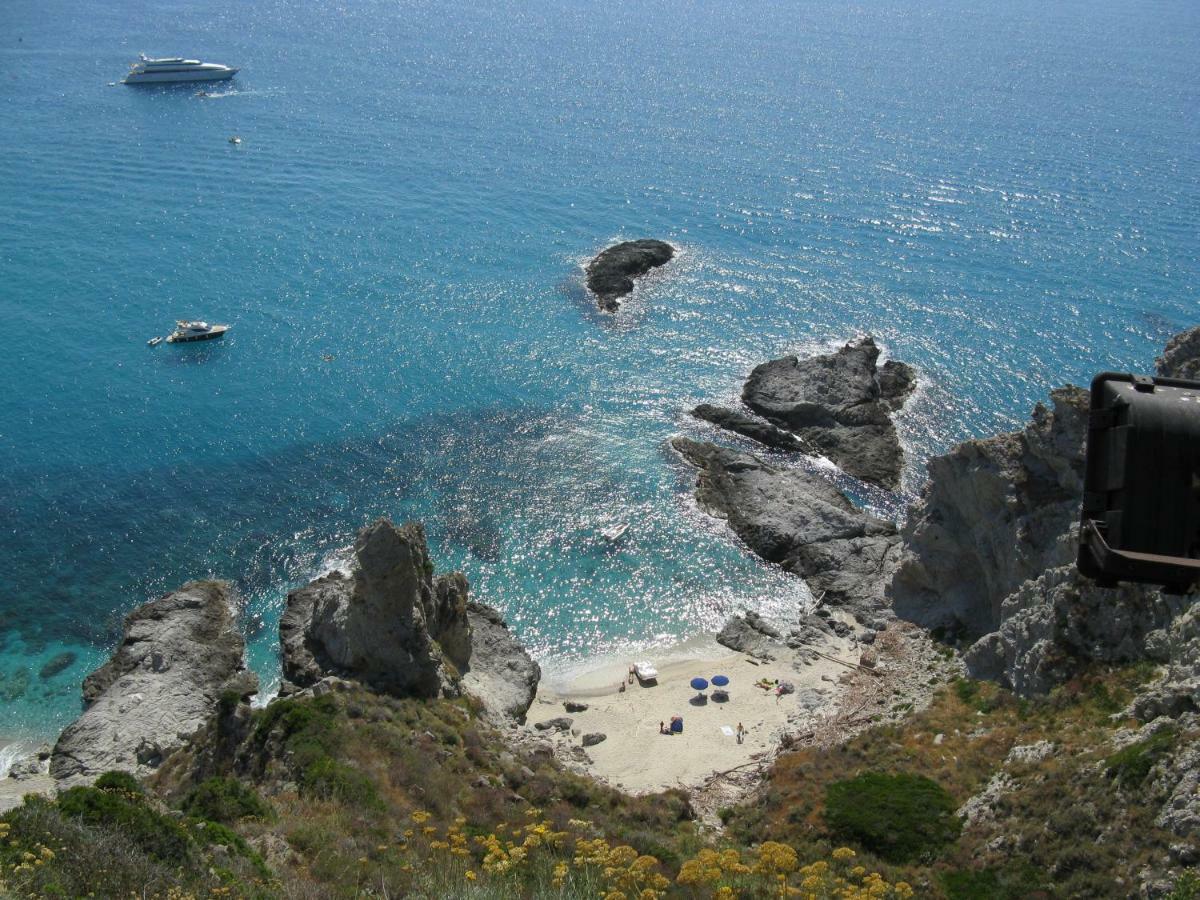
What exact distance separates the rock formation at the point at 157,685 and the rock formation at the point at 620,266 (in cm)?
4363

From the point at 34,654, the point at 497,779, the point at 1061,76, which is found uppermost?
the point at 1061,76

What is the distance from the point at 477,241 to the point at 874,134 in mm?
61370

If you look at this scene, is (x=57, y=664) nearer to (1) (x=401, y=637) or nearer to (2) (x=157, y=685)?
(2) (x=157, y=685)

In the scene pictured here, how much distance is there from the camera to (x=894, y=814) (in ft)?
110

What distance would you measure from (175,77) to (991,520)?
5112 inches

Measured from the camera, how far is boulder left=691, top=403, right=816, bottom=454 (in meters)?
65.6

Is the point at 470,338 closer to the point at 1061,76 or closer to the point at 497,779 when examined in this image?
the point at 497,779

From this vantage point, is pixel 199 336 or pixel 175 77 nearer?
pixel 199 336

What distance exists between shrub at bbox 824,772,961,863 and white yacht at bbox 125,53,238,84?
135 meters

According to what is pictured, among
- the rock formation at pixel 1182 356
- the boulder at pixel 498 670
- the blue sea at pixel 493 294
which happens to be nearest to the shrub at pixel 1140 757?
the rock formation at pixel 1182 356

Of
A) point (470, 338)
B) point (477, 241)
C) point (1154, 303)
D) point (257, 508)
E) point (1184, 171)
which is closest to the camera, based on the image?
point (257, 508)

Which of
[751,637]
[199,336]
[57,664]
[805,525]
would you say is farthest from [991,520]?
[199,336]

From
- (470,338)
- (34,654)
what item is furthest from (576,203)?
(34,654)

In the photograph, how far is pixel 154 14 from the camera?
6983 inches
